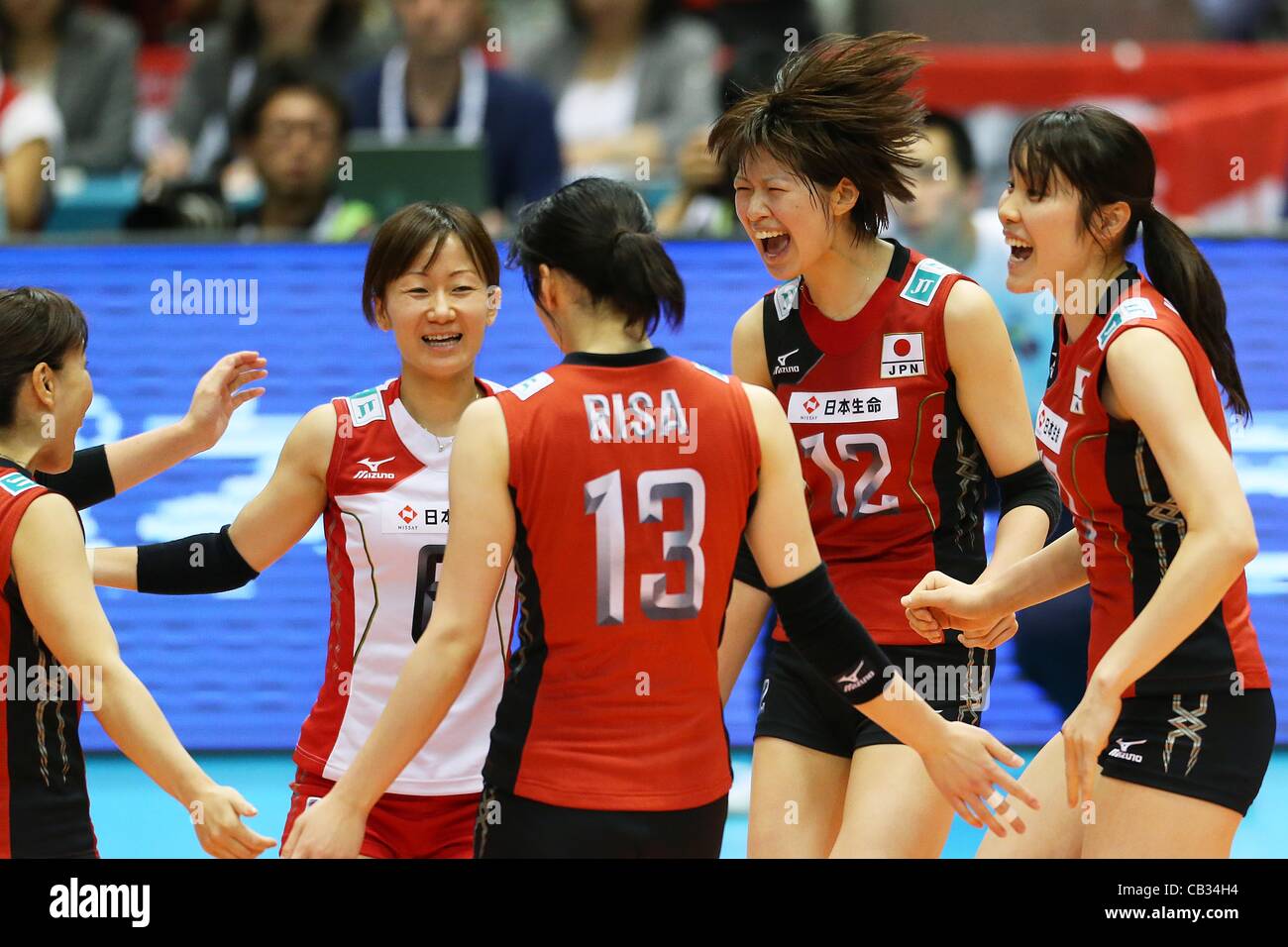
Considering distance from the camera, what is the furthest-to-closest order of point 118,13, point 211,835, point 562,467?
point 118,13, point 211,835, point 562,467

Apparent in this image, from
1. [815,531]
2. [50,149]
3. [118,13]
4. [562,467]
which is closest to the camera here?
[562,467]

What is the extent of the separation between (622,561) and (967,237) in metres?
4.29

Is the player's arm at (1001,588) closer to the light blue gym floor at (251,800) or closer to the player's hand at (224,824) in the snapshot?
the player's hand at (224,824)

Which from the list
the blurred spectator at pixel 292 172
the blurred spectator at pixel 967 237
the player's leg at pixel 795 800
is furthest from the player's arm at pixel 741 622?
the blurred spectator at pixel 292 172

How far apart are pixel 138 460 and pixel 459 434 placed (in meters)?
1.39

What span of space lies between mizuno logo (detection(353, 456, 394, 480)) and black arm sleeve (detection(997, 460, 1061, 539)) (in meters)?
1.36

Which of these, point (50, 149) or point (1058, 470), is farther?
point (50, 149)

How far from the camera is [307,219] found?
740cm

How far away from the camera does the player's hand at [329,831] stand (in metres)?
2.94

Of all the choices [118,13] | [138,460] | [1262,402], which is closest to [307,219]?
[138,460]

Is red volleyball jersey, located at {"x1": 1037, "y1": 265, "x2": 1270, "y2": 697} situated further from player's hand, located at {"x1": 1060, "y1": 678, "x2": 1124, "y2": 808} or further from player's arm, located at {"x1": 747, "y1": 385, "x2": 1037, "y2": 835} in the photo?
player's arm, located at {"x1": 747, "y1": 385, "x2": 1037, "y2": 835}

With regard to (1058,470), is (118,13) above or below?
above

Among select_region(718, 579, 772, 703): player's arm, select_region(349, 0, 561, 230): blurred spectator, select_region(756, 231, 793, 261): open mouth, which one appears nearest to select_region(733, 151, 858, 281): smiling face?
select_region(756, 231, 793, 261): open mouth
